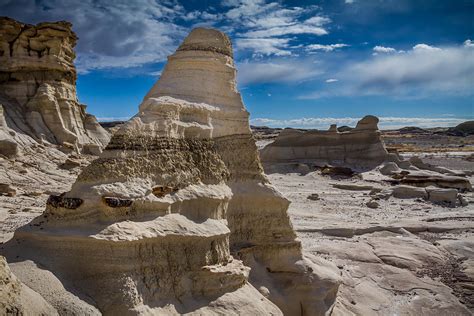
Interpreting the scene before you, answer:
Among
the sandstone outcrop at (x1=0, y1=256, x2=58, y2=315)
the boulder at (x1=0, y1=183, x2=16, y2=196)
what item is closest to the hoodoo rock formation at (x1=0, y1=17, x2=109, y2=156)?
the boulder at (x1=0, y1=183, x2=16, y2=196)

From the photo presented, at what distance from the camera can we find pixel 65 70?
24.4 metres

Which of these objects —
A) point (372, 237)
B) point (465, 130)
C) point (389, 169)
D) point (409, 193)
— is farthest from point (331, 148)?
point (465, 130)

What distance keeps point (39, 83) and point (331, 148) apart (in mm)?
20691

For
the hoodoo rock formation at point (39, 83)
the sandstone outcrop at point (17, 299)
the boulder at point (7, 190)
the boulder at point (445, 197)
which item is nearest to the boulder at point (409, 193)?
the boulder at point (445, 197)

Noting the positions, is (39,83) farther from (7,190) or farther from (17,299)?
(17,299)

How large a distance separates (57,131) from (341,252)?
17.7m

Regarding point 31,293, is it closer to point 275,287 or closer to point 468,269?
point 275,287

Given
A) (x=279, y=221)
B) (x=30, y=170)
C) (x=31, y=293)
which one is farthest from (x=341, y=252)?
(x=30, y=170)

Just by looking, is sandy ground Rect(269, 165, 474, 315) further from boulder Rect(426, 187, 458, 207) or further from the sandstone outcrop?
the sandstone outcrop

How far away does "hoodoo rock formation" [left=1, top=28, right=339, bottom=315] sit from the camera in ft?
14.3

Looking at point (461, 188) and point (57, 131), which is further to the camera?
point (461, 188)

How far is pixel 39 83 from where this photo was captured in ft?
76.4

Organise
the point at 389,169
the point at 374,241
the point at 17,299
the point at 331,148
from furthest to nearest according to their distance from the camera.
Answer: the point at 331,148 < the point at 389,169 < the point at 374,241 < the point at 17,299

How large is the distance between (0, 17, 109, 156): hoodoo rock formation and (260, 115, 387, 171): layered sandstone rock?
45.4 feet
